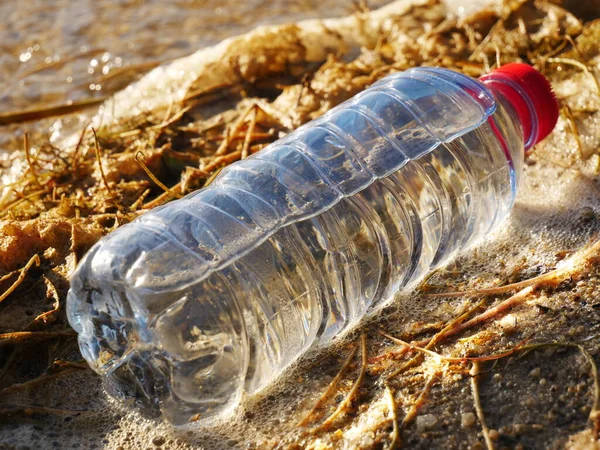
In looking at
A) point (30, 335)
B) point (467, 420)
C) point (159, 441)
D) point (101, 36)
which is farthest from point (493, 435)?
point (101, 36)

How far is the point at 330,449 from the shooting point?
1.80 m

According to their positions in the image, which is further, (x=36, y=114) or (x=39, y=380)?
(x=36, y=114)

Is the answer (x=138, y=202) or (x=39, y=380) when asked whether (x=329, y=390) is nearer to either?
(x=39, y=380)

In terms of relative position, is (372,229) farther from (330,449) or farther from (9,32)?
(9,32)

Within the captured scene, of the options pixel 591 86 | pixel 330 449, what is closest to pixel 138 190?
pixel 330 449

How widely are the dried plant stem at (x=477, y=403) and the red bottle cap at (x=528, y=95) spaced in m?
0.89

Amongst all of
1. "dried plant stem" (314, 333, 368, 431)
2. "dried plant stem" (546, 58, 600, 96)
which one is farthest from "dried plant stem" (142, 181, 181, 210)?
"dried plant stem" (546, 58, 600, 96)

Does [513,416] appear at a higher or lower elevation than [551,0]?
lower

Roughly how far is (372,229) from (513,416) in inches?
26.4

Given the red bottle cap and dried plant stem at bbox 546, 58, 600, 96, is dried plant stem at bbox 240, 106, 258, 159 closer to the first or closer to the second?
the red bottle cap

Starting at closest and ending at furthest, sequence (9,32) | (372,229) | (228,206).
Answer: (228,206) < (372,229) < (9,32)

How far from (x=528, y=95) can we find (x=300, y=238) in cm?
91

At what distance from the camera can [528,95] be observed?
2.36 meters

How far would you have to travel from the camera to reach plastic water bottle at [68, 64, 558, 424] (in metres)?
1.85
